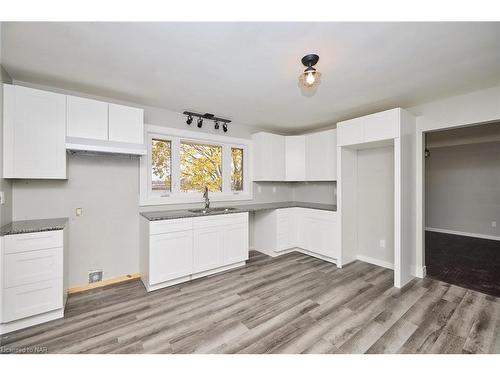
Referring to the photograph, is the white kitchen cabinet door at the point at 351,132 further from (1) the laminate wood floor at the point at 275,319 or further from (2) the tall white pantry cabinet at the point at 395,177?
(1) the laminate wood floor at the point at 275,319

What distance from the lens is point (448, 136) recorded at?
516cm

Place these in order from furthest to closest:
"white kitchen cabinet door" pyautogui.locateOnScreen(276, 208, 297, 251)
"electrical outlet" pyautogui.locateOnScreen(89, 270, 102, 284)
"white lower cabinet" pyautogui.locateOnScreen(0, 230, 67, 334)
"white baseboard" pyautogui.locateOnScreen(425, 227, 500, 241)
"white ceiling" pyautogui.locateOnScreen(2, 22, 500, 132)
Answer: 1. "white baseboard" pyautogui.locateOnScreen(425, 227, 500, 241)
2. "white kitchen cabinet door" pyautogui.locateOnScreen(276, 208, 297, 251)
3. "electrical outlet" pyautogui.locateOnScreen(89, 270, 102, 284)
4. "white lower cabinet" pyautogui.locateOnScreen(0, 230, 67, 334)
5. "white ceiling" pyautogui.locateOnScreen(2, 22, 500, 132)

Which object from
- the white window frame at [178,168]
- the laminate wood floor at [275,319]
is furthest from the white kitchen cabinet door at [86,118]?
the laminate wood floor at [275,319]

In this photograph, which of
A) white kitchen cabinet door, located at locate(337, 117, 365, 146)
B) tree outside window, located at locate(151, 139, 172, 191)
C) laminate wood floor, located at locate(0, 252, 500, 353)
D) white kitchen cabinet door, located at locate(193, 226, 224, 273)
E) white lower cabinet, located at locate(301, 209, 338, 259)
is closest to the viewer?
laminate wood floor, located at locate(0, 252, 500, 353)

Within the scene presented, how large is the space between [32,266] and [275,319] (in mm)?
2247

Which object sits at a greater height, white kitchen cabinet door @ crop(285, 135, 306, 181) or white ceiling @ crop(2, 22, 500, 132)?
white ceiling @ crop(2, 22, 500, 132)

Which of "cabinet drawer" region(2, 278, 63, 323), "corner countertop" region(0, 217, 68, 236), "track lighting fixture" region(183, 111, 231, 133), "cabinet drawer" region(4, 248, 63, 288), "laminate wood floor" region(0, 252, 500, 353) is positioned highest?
"track lighting fixture" region(183, 111, 231, 133)

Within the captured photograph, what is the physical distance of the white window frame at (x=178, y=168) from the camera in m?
3.08

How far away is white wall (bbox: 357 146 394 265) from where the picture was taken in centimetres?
331

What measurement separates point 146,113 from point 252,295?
2.81 meters

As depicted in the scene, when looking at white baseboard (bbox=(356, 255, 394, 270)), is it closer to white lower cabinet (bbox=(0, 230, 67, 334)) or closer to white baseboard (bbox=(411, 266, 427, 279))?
white baseboard (bbox=(411, 266, 427, 279))

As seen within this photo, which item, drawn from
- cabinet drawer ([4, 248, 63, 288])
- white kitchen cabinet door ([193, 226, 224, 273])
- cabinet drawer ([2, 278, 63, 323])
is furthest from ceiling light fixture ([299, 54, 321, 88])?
cabinet drawer ([2, 278, 63, 323])

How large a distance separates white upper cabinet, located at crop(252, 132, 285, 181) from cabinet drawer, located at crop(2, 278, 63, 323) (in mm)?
3055

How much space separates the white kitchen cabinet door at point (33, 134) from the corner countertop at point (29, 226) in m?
0.47
